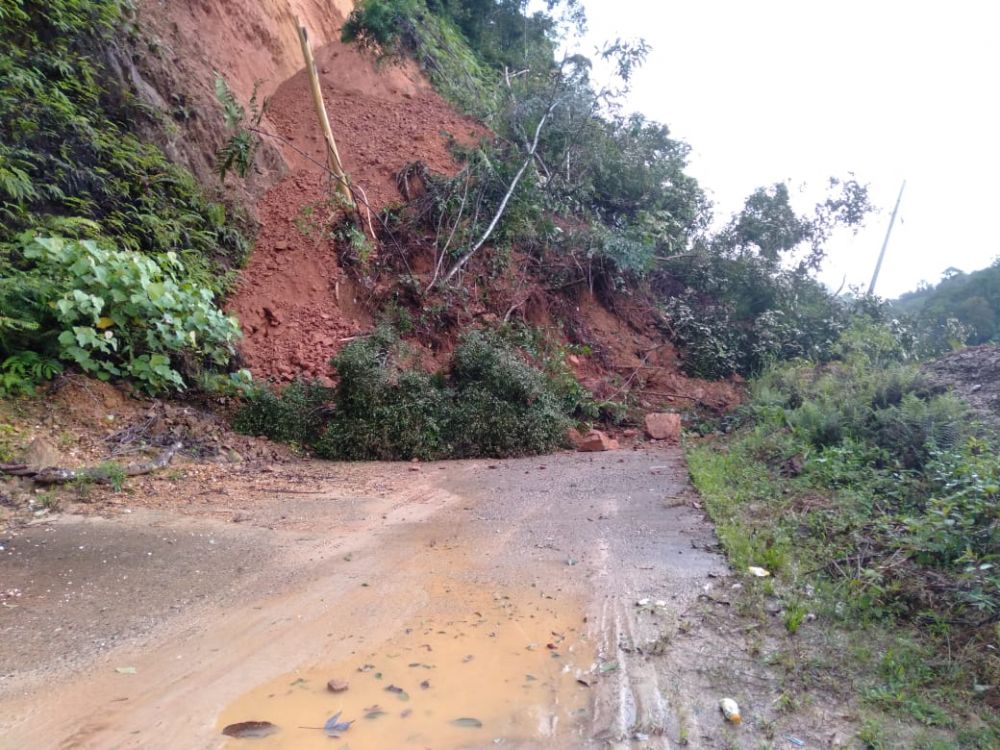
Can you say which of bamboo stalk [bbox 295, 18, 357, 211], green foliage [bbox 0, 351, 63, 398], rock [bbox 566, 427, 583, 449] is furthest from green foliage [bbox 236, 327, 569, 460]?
bamboo stalk [bbox 295, 18, 357, 211]

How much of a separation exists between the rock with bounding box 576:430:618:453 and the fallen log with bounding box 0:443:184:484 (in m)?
5.36

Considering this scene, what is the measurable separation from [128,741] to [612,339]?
11.7 m

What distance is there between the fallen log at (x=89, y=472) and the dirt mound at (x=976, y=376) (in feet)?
25.4

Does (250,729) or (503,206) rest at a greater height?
(503,206)

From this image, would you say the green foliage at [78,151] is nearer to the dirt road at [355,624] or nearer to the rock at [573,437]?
the dirt road at [355,624]

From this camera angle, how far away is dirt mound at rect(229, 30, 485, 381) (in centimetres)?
943

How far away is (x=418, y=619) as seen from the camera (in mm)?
3484

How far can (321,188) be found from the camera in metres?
11.7

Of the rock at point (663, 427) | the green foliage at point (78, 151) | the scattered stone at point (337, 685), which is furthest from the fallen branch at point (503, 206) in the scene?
the scattered stone at point (337, 685)

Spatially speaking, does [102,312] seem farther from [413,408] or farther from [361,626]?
[361,626]

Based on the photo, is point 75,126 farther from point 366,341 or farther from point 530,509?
point 530,509

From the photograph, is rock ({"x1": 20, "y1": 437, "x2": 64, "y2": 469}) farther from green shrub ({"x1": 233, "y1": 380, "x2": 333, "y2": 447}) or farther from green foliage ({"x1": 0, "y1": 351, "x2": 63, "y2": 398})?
green shrub ({"x1": 233, "y1": 380, "x2": 333, "y2": 447})

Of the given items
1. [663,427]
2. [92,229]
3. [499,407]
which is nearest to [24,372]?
[92,229]

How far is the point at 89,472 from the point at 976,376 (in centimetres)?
968
